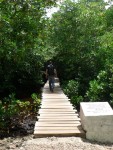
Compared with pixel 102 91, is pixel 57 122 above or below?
below

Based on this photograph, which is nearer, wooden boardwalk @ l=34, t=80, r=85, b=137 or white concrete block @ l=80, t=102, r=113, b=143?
white concrete block @ l=80, t=102, r=113, b=143

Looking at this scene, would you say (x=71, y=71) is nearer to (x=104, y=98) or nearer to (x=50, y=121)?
(x=104, y=98)

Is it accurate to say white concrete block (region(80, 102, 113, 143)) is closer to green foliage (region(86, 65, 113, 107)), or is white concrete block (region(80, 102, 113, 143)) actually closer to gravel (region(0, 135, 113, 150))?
gravel (region(0, 135, 113, 150))

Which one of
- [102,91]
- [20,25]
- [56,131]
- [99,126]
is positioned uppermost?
[20,25]

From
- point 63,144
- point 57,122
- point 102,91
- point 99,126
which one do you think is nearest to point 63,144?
point 63,144

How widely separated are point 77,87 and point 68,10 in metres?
5.96

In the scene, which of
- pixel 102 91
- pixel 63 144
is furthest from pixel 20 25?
pixel 63 144

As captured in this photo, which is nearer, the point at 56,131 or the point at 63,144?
the point at 63,144

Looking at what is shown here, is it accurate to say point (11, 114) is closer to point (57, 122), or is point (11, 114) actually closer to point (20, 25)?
point (57, 122)

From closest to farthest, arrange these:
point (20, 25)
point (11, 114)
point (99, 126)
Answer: point (99, 126) < point (20, 25) < point (11, 114)

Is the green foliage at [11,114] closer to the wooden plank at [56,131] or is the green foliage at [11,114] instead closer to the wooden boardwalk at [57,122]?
the wooden boardwalk at [57,122]

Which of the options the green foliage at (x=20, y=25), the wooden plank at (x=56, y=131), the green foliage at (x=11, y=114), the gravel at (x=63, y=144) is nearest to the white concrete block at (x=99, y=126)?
the gravel at (x=63, y=144)

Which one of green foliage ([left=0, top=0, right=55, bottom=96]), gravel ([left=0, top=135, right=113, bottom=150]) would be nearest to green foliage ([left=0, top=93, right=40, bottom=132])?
green foliage ([left=0, top=0, right=55, bottom=96])

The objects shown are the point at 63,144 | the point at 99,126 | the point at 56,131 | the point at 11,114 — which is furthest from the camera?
the point at 11,114
